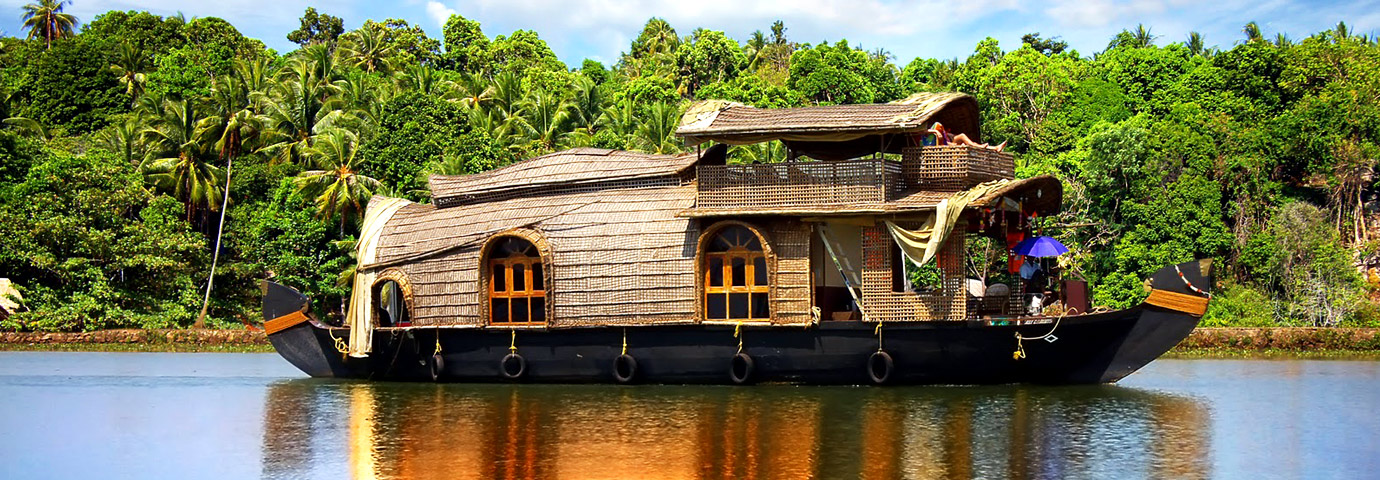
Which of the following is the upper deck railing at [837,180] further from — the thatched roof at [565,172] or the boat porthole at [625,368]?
the boat porthole at [625,368]

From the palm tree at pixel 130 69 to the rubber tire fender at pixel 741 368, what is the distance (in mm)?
28947

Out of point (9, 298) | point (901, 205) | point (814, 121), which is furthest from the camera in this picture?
point (9, 298)

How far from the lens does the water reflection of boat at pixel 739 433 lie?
10.3 meters

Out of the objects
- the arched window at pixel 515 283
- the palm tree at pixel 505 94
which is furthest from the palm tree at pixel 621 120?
the arched window at pixel 515 283

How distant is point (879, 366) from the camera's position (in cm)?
1506

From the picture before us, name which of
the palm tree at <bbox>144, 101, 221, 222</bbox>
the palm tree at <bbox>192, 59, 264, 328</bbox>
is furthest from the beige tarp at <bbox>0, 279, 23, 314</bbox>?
the palm tree at <bbox>144, 101, 221, 222</bbox>

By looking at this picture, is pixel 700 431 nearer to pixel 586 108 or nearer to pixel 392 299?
pixel 392 299

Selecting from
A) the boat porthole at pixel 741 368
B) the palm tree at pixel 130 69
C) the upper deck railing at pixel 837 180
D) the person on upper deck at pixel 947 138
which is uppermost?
the palm tree at pixel 130 69

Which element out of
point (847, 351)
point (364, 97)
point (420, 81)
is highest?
point (420, 81)

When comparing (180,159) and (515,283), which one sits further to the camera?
(180,159)

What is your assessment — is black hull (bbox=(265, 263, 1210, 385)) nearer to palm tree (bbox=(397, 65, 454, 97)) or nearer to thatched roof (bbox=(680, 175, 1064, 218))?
thatched roof (bbox=(680, 175, 1064, 218))

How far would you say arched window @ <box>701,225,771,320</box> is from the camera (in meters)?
15.6

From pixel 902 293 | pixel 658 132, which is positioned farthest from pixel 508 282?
pixel 658 132

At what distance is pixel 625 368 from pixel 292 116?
62.9ft
